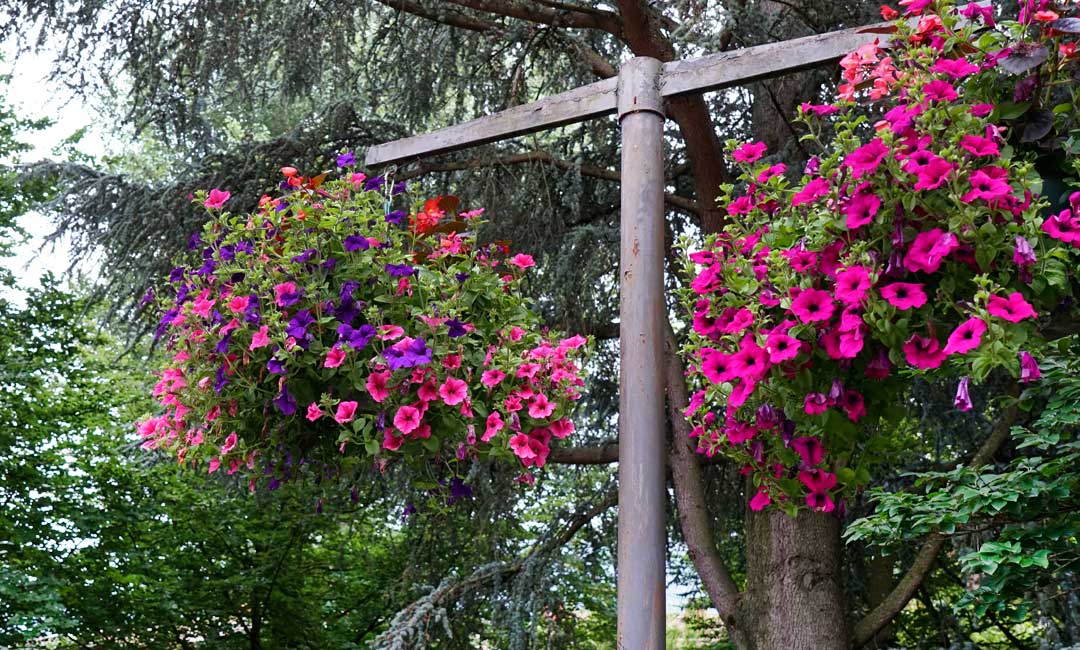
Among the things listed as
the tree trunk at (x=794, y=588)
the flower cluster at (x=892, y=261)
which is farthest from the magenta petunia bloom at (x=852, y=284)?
the tree trunk at (x=794, y=588)

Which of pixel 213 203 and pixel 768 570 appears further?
pixel 768 570

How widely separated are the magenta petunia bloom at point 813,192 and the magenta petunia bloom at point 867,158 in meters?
0.08

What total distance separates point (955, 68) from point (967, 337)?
1.56 ft

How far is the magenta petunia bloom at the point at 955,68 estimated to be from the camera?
176 cm

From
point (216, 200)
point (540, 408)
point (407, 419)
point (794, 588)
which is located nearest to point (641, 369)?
point (540, 408)

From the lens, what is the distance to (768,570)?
381 centimetres

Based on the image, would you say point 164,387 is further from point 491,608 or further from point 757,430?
point 491,608

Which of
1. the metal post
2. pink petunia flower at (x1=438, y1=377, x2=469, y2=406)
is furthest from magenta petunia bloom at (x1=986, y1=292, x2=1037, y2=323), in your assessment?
pink petunia flower at (x1=438, y1=377, x2=469, y2=406)

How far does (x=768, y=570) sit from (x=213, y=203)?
2.39m

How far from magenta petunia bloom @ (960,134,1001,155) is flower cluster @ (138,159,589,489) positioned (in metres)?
0.91

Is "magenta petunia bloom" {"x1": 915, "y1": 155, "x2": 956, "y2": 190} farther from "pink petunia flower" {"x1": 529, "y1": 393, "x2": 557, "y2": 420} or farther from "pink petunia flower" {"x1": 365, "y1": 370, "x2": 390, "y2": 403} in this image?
"pink petunia flower" {"x1": 365, "y1": 370, "x2": 390, "y2": 403}

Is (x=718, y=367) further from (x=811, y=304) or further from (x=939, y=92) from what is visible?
(x=939, y=92)

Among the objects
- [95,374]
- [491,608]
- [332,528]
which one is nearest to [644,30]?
[491,608]

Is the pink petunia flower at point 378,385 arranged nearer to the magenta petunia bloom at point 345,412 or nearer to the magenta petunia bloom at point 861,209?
the magenta petunia bloom at point 345,412
